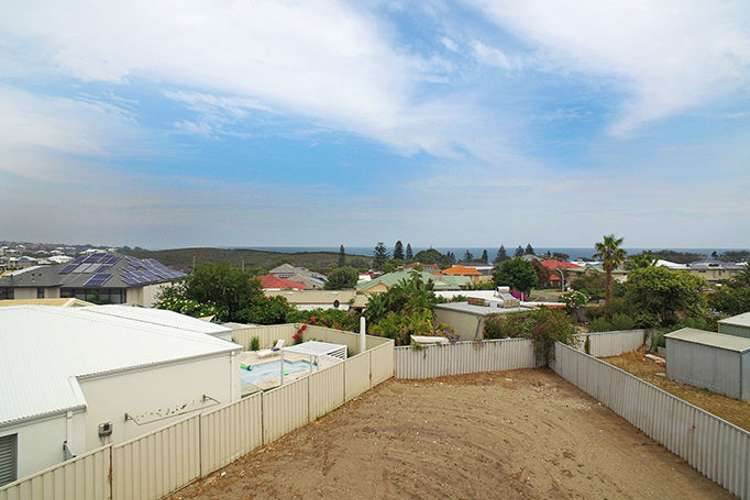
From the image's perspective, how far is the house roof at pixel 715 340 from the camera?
14.0 metres

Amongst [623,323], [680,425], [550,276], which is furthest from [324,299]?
[550,276]

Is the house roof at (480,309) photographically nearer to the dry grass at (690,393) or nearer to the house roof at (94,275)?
the dry grass at (690,393)

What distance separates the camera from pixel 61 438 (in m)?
7.03

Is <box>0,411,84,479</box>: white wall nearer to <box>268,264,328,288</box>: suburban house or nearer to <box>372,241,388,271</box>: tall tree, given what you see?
<box>268,264,328,288</box>: suburban house

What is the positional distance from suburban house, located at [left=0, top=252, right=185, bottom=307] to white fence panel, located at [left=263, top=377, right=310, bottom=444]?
77.8ft

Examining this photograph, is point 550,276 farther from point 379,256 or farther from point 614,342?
point 379,256

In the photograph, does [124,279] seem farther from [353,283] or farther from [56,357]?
[353,283]

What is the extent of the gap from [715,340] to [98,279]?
33.5 meters

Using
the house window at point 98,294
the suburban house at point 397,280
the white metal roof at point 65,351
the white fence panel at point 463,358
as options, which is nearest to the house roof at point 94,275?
the house window at point 98,294

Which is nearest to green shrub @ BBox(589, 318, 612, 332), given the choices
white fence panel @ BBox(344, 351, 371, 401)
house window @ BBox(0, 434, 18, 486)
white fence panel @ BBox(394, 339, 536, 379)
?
white fence panel @ BBox(394, 339, 536, 379)

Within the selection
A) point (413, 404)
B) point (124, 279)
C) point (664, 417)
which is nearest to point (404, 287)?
point (413, 404)

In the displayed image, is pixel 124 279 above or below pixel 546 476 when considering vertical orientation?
above

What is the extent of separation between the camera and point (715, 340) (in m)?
15.0

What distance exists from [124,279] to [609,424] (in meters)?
29.8
